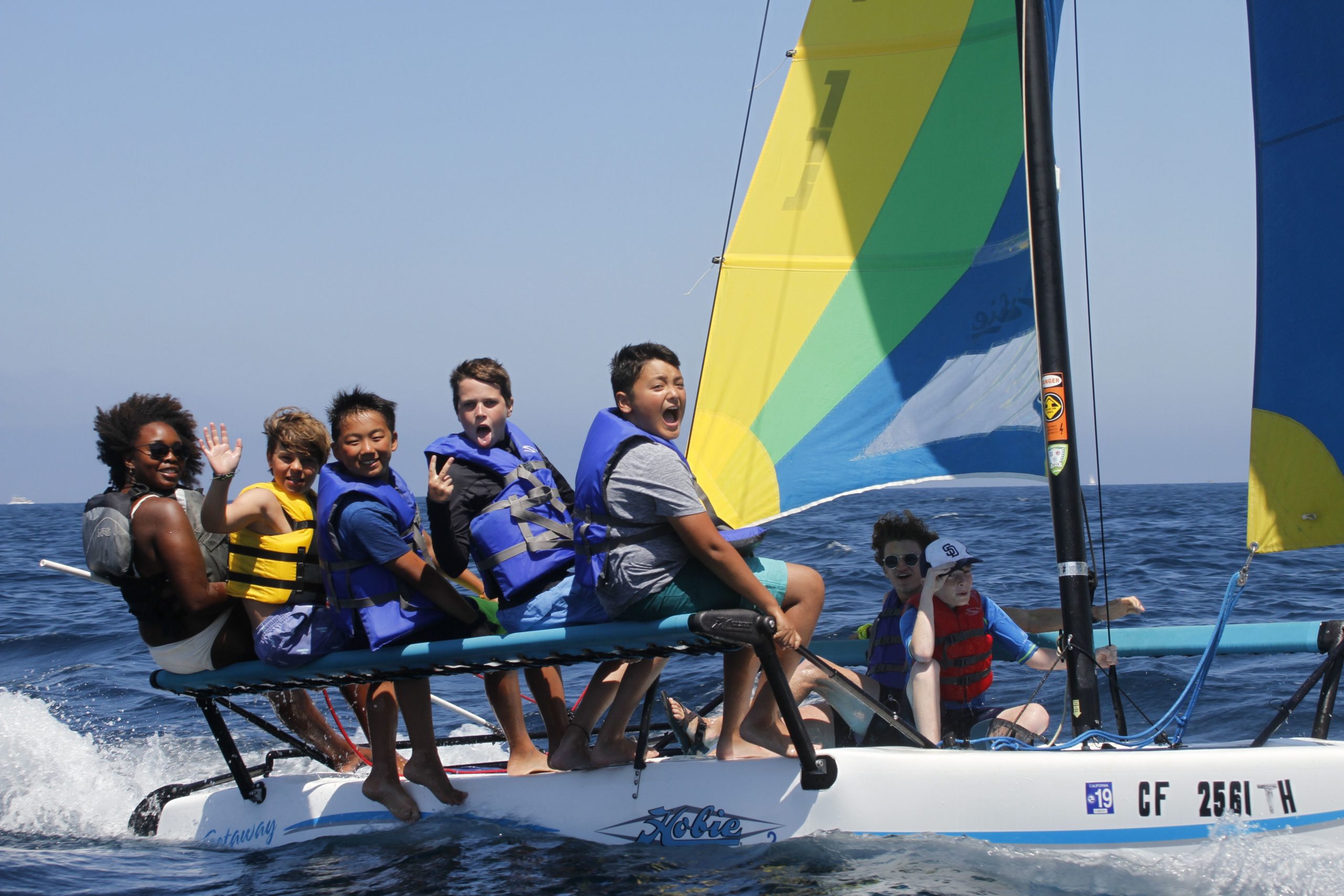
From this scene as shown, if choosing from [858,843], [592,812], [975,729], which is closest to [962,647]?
[975,729]

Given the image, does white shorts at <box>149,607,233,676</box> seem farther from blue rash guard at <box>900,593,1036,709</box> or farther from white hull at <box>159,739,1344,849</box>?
blue rash guard at <box>900,593,1036,709</box>

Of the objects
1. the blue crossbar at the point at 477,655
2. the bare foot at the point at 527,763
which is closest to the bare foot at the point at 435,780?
the bare foot at the point at 527,763

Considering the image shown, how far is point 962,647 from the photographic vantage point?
13.7ft

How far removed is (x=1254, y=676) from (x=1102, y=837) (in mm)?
3663

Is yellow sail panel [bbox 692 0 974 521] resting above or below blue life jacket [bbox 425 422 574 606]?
above

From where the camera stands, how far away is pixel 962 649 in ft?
13.7

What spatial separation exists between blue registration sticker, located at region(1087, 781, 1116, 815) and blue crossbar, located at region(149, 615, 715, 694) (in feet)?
3.85

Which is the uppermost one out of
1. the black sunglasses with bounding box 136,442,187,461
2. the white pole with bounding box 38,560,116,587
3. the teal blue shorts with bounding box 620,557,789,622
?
the black sunglasses with bounding box 136,442,187,461

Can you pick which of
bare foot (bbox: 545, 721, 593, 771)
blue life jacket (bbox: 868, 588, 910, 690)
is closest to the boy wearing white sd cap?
blue life jacket (bbox: 868, 588, 910, 690)

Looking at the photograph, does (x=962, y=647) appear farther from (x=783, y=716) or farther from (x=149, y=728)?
(x=149, y=728)

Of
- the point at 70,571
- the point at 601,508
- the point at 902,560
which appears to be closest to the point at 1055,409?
the point at 902,560

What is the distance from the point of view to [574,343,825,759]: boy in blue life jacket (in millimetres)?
3617

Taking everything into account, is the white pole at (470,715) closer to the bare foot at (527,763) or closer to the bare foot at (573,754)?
the bare foot at (527,763)

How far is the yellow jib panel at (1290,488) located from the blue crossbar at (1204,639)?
361mm
